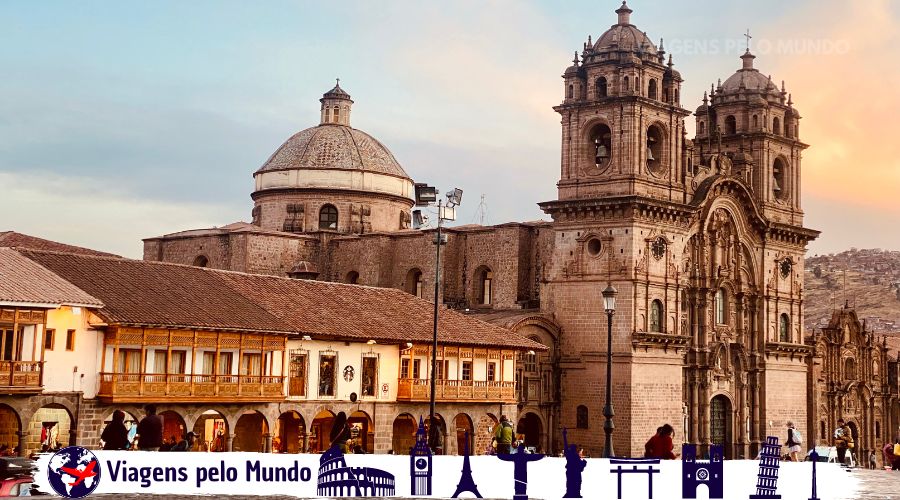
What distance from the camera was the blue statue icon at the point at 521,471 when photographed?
2317 centimetres

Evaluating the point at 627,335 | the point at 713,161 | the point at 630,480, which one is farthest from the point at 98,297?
the point at 713,161

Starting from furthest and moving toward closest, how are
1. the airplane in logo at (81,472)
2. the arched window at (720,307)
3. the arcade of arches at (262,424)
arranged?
the arched window at (720,307), the arcade of arches at (262,424), the airplane in logo at (81,472)

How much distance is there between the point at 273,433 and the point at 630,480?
21.5 meters

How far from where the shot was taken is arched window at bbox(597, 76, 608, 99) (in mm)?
59031

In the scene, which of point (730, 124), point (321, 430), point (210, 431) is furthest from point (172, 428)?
point (730, 124)

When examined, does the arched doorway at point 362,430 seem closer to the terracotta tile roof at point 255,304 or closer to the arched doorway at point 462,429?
the terracotta tile roof at point 255,304

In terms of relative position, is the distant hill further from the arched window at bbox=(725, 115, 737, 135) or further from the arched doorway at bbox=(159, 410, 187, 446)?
the arched doorway at bbox=(159, 410, 187, 446)

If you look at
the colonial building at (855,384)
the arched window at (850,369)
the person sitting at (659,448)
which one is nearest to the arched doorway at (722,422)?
the colonial building at (855,384)

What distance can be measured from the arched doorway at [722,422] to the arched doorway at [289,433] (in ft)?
77.4

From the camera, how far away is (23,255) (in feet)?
129

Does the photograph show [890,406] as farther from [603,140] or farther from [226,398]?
[226,398]

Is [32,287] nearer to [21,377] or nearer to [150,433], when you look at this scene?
[21,377]

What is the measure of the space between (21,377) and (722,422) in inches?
1454

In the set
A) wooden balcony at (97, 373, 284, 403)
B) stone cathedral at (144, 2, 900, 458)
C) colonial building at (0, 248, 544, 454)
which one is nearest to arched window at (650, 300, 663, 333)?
stone cathedral at (144, 2, 900, 458)
